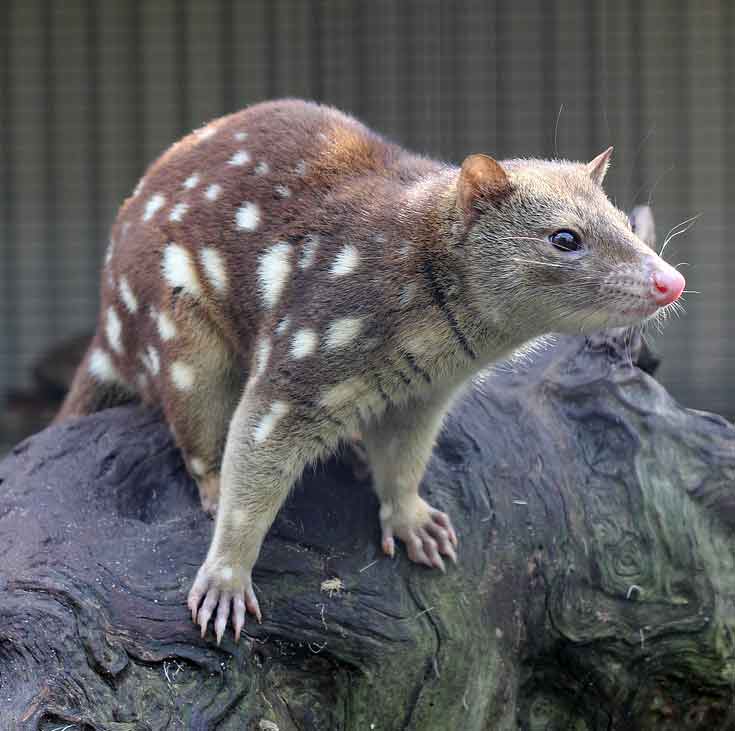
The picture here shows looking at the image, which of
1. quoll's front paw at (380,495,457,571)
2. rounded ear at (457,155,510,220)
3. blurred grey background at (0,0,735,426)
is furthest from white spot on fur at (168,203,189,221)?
blurred grey background at (0,0,735,426)

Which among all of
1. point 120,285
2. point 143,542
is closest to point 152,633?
point 143,542

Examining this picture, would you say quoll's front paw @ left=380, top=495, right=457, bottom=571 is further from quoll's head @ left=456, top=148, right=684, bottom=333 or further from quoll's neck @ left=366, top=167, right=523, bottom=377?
quoll's head @ left=456, top=148, right=684, bottom=333

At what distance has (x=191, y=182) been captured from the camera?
3783 millimetres

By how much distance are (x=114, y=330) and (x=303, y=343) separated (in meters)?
1.01

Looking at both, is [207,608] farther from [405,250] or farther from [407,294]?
[405,250]

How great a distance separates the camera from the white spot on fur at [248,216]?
11.7 feet

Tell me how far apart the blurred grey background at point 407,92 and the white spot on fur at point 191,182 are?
4555mm

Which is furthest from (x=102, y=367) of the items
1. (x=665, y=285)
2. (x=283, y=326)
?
(x=665, y=285)

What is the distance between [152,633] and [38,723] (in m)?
0.41

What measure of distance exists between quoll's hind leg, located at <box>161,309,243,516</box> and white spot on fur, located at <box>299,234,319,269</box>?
1.34ft

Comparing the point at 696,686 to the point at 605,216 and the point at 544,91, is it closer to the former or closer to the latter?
the point at 605,216

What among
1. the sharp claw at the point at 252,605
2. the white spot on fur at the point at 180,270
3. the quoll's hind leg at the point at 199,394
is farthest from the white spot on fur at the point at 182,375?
the sharp claw at the point at 252,605

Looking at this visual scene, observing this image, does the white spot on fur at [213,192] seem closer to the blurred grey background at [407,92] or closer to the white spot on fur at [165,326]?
the white spot on fur at [165,326]

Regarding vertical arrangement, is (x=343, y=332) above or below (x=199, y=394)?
above
